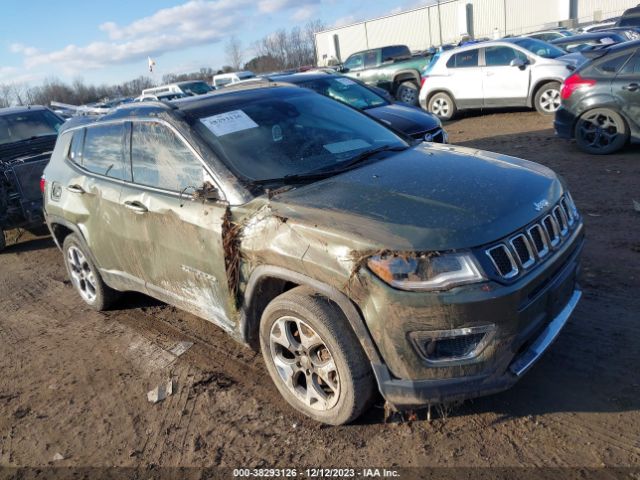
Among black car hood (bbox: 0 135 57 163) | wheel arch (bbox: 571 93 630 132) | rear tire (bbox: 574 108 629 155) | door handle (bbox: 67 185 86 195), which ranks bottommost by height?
rear tire (bbox: 574 108 629 155)

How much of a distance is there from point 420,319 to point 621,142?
6.87m

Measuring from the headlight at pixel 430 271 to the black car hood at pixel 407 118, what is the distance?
5074 millimetres

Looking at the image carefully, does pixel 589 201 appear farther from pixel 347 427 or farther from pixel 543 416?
pixel 347 427

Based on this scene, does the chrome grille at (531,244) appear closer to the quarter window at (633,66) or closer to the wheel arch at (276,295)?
the wheel arch at (276,295)

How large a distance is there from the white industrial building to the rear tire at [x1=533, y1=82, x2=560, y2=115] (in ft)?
115

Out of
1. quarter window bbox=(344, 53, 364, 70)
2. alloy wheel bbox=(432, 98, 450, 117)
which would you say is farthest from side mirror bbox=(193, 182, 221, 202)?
quarter window bbox=(344, 53, 364, 70)

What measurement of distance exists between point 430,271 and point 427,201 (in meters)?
0.48

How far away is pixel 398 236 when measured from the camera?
2504 mm

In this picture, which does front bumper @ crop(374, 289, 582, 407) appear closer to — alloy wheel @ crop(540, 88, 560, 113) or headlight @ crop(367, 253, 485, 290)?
headlight @ crop(367, 253, 485, 290)

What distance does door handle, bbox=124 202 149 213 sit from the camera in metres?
3.72

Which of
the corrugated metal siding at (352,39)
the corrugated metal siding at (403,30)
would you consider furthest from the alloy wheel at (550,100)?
the corrugated metal siding at (352,39)

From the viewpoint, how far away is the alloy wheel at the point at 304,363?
9.50 feet

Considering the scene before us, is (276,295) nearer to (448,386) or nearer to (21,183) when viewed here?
(448,386)

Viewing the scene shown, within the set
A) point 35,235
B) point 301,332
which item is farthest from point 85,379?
point 35,235
